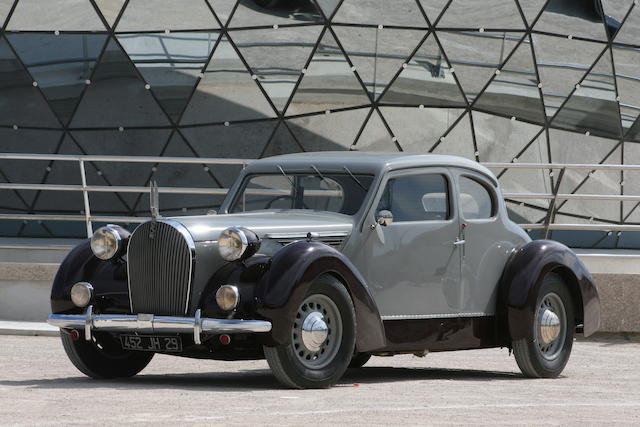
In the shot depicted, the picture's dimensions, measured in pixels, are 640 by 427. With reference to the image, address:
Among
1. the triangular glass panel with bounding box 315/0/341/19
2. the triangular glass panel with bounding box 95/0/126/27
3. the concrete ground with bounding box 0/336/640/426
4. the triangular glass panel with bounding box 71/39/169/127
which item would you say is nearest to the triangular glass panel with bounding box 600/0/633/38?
the triangular glass panel with bounding box 315/0/341/19

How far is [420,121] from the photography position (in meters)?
18.7

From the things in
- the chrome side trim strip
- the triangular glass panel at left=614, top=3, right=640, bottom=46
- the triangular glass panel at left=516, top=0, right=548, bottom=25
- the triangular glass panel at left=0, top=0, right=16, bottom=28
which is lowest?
the chrome side trim strip

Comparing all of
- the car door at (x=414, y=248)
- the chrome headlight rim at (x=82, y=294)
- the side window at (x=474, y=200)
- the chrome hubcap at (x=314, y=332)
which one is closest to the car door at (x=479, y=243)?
the side window at (x=474, y=200)

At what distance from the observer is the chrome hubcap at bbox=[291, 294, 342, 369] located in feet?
24.1

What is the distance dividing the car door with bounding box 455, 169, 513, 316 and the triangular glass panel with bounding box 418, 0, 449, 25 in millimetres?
9895

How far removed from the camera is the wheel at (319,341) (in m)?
7.23

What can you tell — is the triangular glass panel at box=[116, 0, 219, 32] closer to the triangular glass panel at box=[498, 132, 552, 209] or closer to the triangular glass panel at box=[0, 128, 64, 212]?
the triangular glass panel at box=[0, 128, 64, 212]

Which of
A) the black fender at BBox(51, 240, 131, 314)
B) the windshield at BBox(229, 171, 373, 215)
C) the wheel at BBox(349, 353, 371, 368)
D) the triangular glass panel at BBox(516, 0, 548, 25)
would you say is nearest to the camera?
the black fender at BBox(51, 240, 131, 314)

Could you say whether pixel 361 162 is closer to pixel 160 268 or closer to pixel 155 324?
pixel 160 268

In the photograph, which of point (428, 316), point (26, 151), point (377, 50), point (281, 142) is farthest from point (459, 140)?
point (428, 316)

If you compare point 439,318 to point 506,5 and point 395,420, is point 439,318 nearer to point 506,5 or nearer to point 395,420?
point 395,420

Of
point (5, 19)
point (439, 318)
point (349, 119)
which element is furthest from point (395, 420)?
point (5, 19)

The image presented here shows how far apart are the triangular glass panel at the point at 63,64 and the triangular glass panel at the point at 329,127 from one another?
9.86 ft

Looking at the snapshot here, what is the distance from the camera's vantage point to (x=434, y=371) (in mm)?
9352
